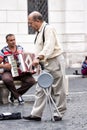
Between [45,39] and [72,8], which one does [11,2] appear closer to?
[72,8]

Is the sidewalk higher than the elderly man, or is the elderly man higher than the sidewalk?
the elderly man

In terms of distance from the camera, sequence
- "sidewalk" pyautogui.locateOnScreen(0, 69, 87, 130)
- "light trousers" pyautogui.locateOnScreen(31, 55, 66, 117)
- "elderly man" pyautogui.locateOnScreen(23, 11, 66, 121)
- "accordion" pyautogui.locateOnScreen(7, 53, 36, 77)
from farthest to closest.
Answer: "accordion" pyautogui.locateOnScreen(7, 53, 36, 77) → "light trousers" pyautogui.locateOnScreen(31, 55, 66, 117) → "elderly man" pyautogui.locateOnScreen(23, 11, 66, 121) → "sidewalk" pyautogui.locateOnScreen(0, 69, 87, 130)

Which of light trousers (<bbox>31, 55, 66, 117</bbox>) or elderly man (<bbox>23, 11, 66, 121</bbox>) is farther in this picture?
light trousers (<bbox>31, 55, 66, 117</bbox>)

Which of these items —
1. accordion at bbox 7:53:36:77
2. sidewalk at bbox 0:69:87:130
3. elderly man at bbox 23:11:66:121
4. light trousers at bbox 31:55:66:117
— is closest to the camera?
sidewalk at bbox 0:69:87:130

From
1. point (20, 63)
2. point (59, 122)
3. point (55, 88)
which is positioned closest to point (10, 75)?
point (20, 63)

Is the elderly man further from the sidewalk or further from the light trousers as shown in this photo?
the sidewalk

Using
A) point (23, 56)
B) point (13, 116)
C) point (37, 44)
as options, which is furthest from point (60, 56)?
point (23, 56)

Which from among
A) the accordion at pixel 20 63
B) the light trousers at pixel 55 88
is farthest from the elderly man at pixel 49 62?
the accordion at pixel 20 63

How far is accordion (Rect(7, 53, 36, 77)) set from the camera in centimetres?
1227

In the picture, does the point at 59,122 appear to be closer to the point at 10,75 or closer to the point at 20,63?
the point at 20,63

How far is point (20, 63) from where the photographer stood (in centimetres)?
1227

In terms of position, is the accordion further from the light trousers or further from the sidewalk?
the light trousers

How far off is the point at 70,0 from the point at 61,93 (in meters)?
13.4

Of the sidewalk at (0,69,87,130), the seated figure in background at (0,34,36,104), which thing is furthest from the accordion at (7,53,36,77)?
the sidewalk at (0,69,87,130)
